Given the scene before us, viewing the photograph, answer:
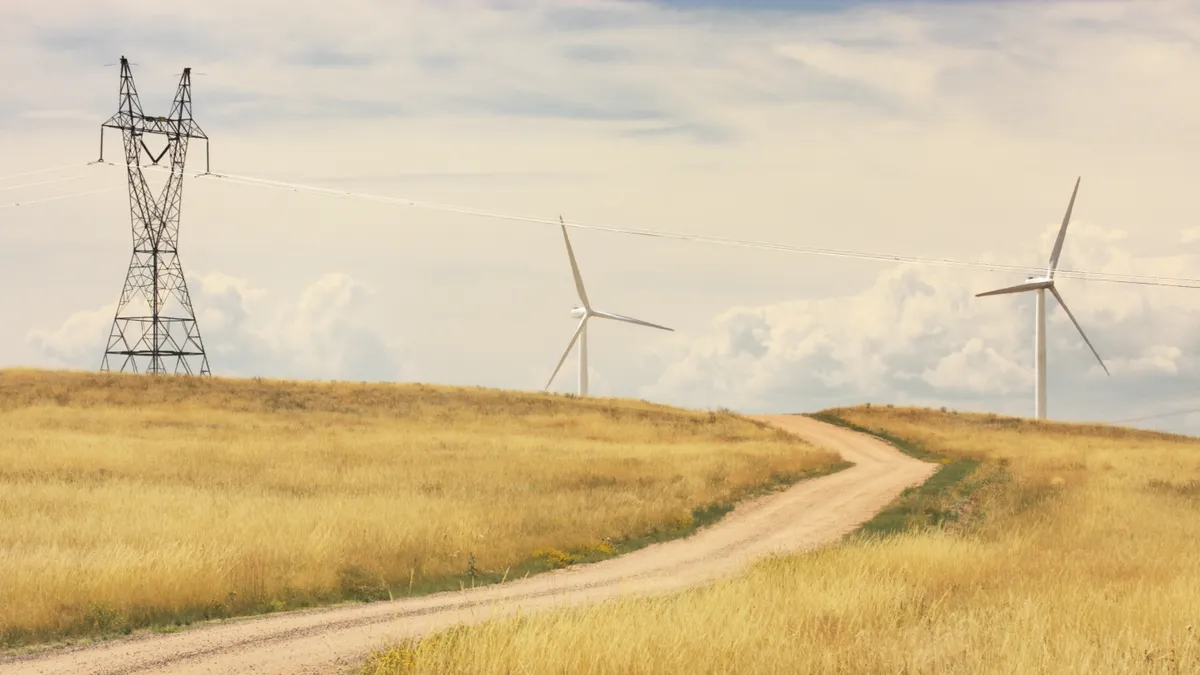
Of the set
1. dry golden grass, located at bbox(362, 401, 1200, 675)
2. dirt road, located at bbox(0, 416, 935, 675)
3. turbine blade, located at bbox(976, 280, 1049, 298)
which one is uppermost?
turbine blade, located at bbox(976, 280, 1049, 298)

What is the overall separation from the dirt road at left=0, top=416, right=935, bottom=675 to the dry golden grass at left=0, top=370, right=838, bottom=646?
127cm

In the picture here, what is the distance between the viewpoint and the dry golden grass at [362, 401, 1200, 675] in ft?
38.5

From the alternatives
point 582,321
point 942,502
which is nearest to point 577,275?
point 582,321

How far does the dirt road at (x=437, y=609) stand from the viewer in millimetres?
13820

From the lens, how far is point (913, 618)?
48.2 feet

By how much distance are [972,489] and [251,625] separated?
28.0m

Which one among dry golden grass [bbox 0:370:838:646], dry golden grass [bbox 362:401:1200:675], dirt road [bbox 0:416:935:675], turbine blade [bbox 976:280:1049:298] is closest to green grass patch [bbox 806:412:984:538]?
dirt road [bbox 0:416:935:675]

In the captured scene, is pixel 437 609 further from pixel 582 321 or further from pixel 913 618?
pixel 582 321

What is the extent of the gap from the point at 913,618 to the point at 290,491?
20.9 meters

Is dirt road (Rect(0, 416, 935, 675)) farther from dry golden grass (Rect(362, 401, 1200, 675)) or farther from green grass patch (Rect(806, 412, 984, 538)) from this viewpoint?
dry golden grass (Rect(362, 401, 1200, 675))

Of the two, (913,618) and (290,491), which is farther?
(290,491)

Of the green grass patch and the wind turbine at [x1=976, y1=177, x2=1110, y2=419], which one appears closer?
the green grass patch

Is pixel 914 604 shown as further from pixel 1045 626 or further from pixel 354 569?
pixel 354 569

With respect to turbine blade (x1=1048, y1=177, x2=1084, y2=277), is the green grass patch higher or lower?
lower
